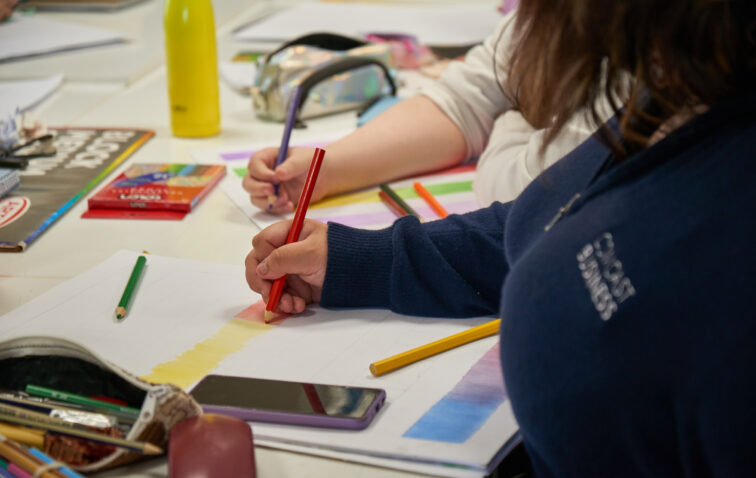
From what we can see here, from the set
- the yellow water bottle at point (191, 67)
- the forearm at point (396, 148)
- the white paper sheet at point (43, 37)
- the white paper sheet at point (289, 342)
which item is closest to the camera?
the white paper sheet at point (289, 342)

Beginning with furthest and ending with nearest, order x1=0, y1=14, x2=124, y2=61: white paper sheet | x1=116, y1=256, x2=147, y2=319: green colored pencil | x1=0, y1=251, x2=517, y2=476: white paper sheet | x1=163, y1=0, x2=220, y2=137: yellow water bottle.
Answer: x1=0, y1=14, x2=124, y2=61: white paper sheet
x1=163, y1=0, x2=220, y2=137: yellow water bottle
x1=116, y1=256, x2=147, y2=319: green colored pencil
x1=0, y1=251, x2=517, y2=476: white paper sheet

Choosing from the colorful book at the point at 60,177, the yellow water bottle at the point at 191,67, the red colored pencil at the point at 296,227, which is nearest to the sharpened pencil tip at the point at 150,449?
the red colored pencil at the point at 296,227

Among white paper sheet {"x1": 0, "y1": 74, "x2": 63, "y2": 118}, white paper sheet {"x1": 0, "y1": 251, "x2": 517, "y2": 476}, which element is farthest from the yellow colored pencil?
white paper sheet {"x1": 0, "y1": 74, "x2": 63, "y2": 118}

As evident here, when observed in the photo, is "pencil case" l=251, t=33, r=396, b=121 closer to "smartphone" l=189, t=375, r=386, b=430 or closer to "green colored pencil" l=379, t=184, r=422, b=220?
"green colored pencil" l=379, t=184, r=422, b=220

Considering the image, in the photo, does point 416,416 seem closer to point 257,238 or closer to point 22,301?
point 257,238

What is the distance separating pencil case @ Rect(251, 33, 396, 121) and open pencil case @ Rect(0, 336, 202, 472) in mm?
699

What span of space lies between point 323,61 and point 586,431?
89 cm

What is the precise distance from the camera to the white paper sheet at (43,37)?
1524 mm

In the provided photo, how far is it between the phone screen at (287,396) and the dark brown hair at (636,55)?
8.2 inches

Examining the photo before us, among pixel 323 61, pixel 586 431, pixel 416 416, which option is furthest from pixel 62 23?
pixel 586 431

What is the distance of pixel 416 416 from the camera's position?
0.53m

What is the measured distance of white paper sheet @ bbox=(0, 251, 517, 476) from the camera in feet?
1.65

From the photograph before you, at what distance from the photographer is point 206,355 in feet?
2.00

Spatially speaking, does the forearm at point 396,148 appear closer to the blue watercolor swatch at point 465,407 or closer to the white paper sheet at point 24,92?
the blue watercolor swatch at point 465,407
